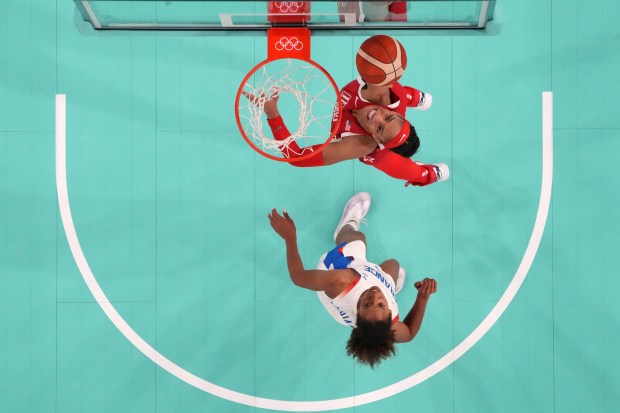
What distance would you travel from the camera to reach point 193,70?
441cm

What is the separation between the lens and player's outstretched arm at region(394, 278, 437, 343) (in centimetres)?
384

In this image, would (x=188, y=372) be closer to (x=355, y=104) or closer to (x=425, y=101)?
(x=355, y=104)

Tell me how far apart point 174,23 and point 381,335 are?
224 cm

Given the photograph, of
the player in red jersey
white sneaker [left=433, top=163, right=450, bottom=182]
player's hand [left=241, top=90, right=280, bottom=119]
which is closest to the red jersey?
the player in red jersey

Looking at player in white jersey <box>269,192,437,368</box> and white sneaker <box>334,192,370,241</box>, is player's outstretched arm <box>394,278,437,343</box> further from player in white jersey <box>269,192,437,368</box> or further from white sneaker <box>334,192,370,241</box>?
white sneaker <box>334,192,370,241</box>

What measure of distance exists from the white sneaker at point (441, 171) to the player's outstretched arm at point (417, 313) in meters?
0.82

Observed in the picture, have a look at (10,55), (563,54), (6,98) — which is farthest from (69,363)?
(563,54)

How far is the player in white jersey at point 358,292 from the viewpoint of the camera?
3426 millimetres

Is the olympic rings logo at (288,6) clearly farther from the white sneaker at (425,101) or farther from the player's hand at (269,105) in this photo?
the white sneaker at (425,101)

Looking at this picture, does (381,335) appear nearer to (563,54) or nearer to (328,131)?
(328,131)

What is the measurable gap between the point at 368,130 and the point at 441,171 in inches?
31.6

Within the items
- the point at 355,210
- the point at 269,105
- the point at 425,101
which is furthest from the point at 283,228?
the point at 425,101

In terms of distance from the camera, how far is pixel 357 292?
3551mm

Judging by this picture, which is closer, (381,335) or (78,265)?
(381,335)
